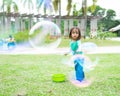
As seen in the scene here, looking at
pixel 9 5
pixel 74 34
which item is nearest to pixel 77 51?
pixel 74 34

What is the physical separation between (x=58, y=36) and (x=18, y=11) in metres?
27.1

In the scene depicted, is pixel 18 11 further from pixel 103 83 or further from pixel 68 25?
pixel 103 83

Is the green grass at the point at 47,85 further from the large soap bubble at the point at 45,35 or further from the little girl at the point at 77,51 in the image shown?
the large soap bubble at the point at 45,35

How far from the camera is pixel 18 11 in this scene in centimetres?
3334

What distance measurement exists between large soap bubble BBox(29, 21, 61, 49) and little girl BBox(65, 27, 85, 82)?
0.78 m

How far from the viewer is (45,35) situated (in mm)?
6969

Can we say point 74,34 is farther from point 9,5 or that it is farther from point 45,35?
point 9,5

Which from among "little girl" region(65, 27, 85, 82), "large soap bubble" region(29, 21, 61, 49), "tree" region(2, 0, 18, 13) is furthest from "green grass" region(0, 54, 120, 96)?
"tree" region(2, 0, 18, 13)

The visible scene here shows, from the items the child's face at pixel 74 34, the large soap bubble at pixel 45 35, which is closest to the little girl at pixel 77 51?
the child's face at pixel 74 34

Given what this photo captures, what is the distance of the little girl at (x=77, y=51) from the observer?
5914 mm

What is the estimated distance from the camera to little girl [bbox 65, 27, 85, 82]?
5.91 metres

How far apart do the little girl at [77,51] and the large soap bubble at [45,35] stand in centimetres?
78

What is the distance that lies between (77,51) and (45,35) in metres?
1.13

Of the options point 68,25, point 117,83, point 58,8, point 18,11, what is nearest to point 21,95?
point 117,83
